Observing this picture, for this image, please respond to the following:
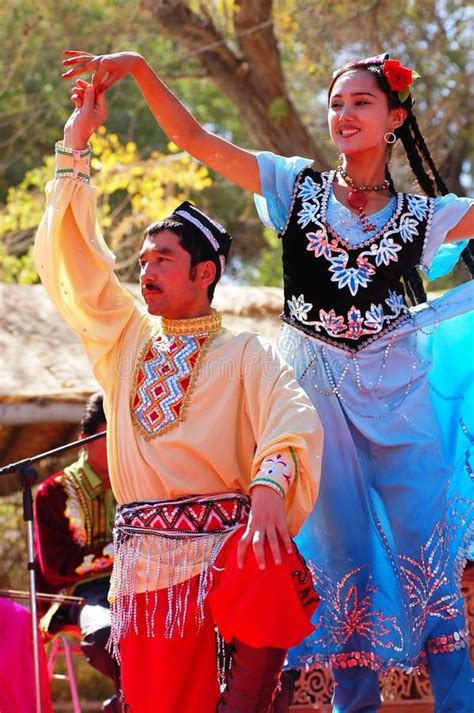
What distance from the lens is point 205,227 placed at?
154 inches

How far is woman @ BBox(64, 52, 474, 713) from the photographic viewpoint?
396 centimetres

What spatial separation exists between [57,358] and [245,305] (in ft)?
4.47

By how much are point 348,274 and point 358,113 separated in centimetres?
56

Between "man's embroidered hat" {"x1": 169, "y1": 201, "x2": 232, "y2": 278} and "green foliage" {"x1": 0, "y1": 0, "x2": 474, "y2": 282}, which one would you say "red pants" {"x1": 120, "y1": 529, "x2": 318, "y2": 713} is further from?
"green foliage" {"x1": 0, "y1": 0, "x2": 474, "y2": 282}

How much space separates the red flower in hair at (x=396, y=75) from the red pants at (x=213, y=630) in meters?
1.69

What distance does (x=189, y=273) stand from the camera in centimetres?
383

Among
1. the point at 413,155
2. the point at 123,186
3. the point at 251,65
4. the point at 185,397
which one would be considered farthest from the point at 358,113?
the point at 123,186

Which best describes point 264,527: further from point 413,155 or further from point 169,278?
point 413,155

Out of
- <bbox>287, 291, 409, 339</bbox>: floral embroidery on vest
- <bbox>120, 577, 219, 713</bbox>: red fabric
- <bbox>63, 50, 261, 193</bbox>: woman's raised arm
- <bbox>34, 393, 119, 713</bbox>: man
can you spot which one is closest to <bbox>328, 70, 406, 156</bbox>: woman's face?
<bbox>63, 50, 261, 193</bbox>: woman's raised arm

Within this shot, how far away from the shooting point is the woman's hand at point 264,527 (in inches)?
129

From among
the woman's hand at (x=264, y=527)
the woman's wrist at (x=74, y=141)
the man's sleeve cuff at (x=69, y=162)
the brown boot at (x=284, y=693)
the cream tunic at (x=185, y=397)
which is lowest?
the brown boot at (x=284, y=693)

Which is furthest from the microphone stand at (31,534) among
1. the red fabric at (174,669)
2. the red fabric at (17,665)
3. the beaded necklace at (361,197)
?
the beaded necklace at (361,197)

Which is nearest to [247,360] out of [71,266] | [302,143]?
[71,266]

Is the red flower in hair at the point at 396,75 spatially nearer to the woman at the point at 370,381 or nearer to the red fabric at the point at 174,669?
the woman at the point at 370,381
